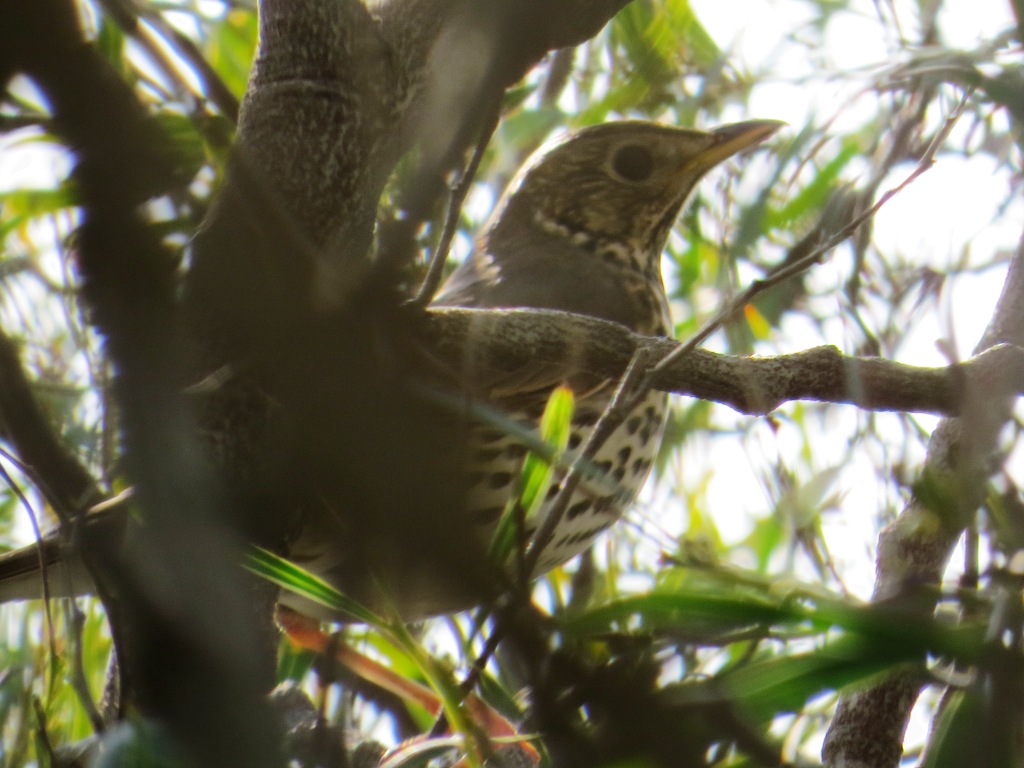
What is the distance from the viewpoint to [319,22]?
5.68ft

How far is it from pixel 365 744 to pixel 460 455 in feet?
4.76

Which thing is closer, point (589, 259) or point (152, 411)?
point (152, 411)

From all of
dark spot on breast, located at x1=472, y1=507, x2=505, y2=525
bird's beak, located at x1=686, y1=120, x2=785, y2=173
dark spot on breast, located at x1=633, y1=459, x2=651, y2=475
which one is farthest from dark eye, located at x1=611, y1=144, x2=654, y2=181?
dark spot on breast, located at x1=472, y1=507, x2=505, y2=525

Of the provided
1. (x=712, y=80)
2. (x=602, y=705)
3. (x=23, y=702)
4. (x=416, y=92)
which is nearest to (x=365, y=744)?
(x=23, y=702)

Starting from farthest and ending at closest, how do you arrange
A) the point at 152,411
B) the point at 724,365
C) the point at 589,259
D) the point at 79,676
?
the point at 589,259 < the point at 724,365 < the point at 79,676 < the point at 152,411

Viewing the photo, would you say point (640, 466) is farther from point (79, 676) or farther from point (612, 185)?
point (79, 676)

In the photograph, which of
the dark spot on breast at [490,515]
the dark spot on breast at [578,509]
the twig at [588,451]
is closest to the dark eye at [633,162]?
the dark spot on breast at [578,509]

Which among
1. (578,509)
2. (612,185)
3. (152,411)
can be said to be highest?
(612,185)

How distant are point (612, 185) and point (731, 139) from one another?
0.44 meters

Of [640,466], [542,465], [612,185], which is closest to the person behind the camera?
[542,465]

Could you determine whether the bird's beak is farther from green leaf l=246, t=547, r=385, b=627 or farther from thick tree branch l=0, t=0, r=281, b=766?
thick tree branch l=0, t=0, r=281, b=766

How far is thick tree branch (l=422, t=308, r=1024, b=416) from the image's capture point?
163 cm

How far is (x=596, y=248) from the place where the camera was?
12.4 ft

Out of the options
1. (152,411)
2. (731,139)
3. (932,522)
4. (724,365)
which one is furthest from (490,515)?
(152,411)
